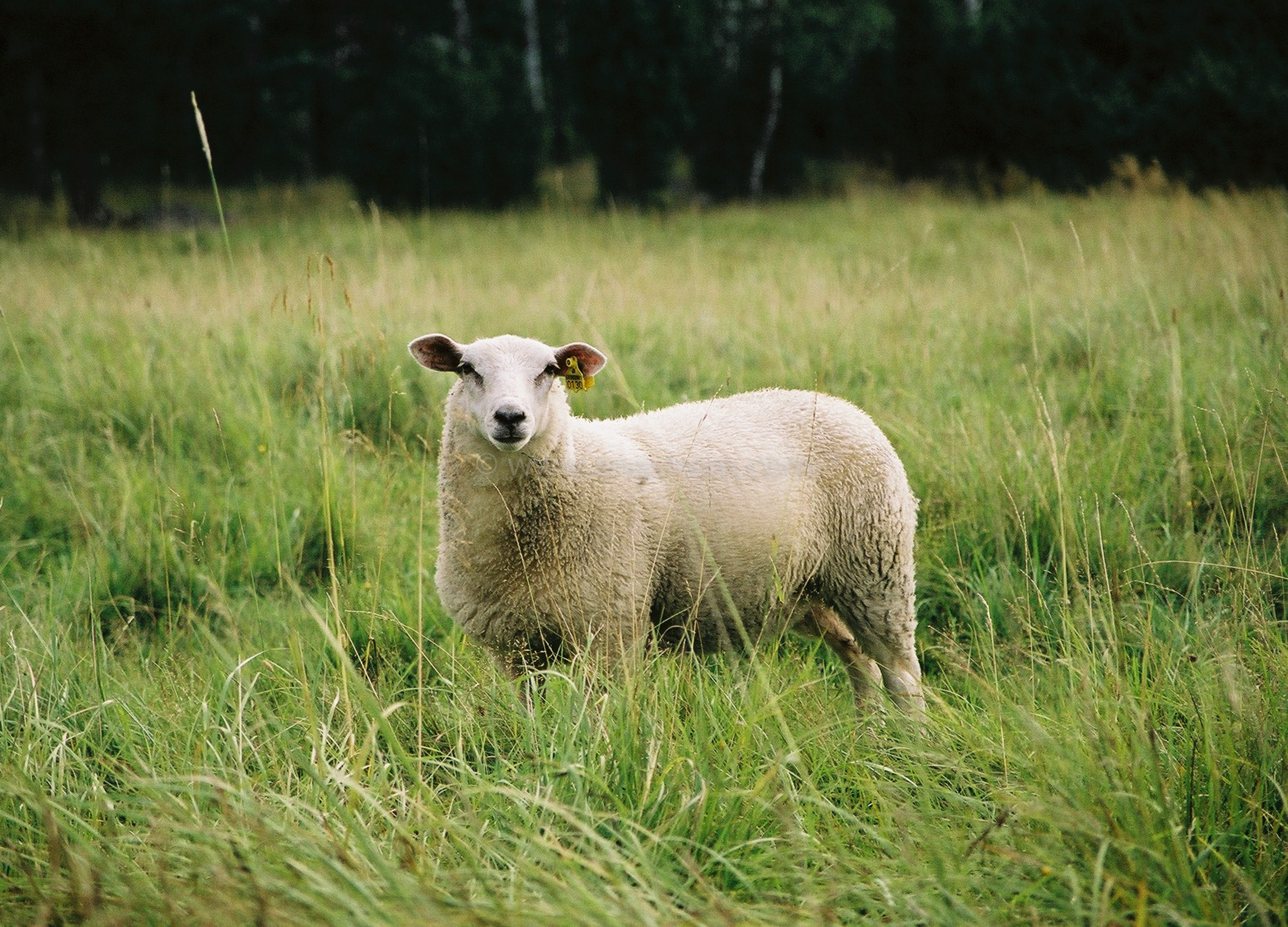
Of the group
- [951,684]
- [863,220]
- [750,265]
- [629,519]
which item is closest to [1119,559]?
[951,684]

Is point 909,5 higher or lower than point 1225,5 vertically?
higher

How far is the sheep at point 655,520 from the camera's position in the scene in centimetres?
248

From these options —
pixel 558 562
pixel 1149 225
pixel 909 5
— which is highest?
pixel 909 5

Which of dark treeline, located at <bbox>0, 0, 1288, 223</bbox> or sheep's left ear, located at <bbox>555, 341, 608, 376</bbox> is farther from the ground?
dark treeline, located at <bbox>0, 0, 1288, 223</bbox>

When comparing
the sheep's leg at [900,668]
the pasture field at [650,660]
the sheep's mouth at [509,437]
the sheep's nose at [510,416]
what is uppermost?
the sheep's nose at [510,416]

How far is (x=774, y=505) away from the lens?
2635 mm

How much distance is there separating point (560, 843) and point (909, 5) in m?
19.3

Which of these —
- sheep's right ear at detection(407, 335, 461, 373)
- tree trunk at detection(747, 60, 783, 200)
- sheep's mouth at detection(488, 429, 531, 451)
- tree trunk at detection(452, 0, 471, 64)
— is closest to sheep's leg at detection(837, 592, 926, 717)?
sheep's mouth at detection(488, 429, 531, 451)

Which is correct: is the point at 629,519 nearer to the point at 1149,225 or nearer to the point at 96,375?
the point at 96,375

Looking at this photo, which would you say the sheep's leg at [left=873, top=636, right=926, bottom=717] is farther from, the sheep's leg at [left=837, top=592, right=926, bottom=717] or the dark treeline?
the dark treeline

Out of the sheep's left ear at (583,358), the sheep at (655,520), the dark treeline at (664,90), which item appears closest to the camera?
the sheep at (655,520)

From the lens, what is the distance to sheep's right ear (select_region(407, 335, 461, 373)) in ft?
8.44

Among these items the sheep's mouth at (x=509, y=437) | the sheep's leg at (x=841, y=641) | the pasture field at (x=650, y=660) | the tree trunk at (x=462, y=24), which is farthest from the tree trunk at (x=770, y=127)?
the sheep's mouth at (x=509, y=437)

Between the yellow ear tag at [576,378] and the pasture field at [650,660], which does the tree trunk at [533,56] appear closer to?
the pasture field at [650,660]
